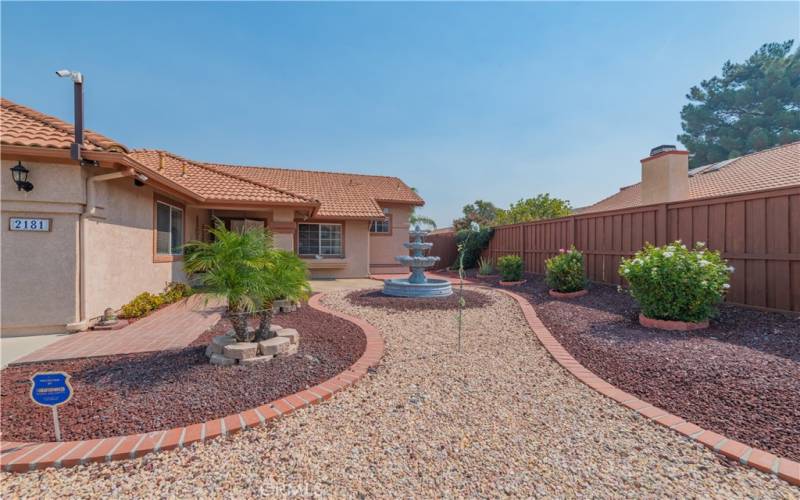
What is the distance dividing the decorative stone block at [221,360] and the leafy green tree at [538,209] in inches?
835

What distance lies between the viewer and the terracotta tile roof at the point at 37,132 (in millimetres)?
5574

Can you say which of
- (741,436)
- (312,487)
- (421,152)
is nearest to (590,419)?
(741,436)

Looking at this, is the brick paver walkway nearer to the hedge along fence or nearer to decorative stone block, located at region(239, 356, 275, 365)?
decorative stone block, located at region(239, 356, 275, 365)

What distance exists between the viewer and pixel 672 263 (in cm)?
587

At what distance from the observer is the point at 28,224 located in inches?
227

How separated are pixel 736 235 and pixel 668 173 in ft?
24.8

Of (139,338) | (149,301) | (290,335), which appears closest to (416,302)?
(290,335)

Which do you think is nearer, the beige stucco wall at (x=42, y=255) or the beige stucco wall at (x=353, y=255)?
the beige stucco wall at (x=42, y=255)

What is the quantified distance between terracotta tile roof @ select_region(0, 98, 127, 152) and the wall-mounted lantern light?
1.41 feet

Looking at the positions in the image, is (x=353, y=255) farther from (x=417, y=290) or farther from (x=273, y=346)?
(x=273, y=346)

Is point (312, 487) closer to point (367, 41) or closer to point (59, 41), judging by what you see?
point (59, 41)

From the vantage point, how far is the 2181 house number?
5715 mm

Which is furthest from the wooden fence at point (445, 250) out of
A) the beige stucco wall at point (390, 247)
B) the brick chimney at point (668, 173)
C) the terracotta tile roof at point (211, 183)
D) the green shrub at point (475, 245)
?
the terracotta tile roof at point (211, 183)

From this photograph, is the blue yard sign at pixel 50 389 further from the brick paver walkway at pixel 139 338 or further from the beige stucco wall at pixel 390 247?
the beige stucco wall at pixel 390 247
